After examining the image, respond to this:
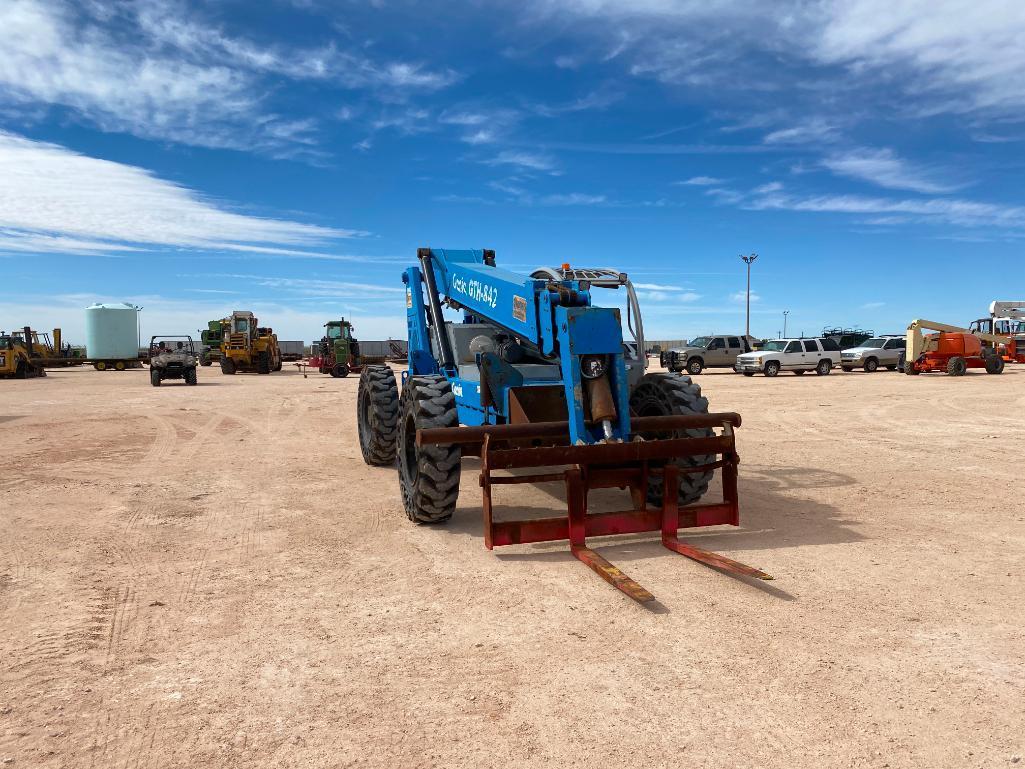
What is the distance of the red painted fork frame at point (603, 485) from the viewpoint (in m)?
5.41

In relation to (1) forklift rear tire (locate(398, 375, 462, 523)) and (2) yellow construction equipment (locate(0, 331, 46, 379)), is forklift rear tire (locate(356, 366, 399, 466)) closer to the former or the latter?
(1) forklift rear tire (locate(398, 375, 462, 523))

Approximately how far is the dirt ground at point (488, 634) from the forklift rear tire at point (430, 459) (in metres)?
0.24

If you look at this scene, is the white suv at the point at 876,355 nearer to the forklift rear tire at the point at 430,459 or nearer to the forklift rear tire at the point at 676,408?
the forklift rear tire at the point at 676,408

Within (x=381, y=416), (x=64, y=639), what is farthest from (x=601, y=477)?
(x=381, y=416)

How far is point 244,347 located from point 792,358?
26243mm

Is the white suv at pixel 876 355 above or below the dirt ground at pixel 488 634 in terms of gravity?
above

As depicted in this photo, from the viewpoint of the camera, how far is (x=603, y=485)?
5.88 metres

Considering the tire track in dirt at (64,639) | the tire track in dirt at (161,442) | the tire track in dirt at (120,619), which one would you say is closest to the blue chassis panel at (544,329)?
the tire track in dirt at (120,619)

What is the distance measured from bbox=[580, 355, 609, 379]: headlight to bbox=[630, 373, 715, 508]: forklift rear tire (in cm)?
129

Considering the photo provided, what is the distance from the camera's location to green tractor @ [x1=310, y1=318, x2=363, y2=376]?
34969 mm

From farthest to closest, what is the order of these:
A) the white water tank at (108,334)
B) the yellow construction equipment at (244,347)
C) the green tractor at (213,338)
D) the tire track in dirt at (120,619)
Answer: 1. the green tractor at (213,338)
2. the white water tank at (108,334)
3. the yellow construction equipment at (244,347)
4. the tire track in dirt at (120,619)

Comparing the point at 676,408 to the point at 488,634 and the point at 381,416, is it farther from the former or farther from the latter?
the point at 381,416

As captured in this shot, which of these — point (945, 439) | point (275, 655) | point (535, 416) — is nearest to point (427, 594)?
point (275, 655)

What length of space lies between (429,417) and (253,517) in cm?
217
